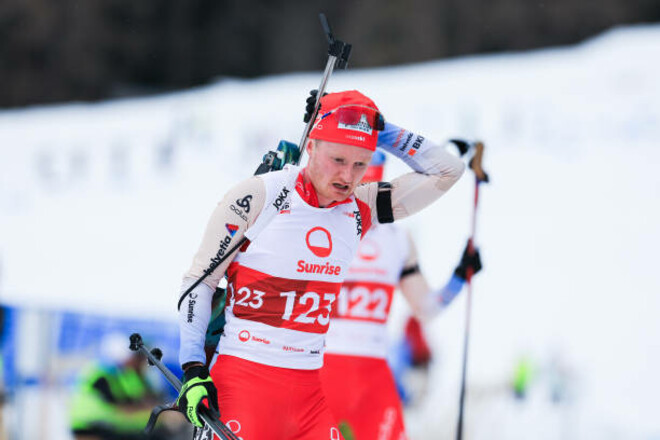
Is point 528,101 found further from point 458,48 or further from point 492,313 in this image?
point 458,48

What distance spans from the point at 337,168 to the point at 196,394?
0.81m

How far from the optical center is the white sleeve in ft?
8.71

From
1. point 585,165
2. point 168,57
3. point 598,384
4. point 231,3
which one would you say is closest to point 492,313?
point 598,384

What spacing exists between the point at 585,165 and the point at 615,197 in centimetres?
33

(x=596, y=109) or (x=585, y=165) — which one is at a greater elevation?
(x=596, y=109)

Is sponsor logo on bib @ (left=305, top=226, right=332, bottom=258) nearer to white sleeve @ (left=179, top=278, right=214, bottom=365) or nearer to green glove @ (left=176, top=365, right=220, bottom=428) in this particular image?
white sleeve @ (left=179, top=278, right=214, bottom=365)

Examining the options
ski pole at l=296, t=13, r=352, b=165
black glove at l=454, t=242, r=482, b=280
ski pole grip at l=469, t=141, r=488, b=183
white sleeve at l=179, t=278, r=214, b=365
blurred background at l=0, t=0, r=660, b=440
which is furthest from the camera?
blurred background at l=0, t=0, r=660, b=440

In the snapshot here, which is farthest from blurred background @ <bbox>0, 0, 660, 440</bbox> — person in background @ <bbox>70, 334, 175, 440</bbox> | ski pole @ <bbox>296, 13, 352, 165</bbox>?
ski pole @ <bbox>296, 13, 352, 165</bbox>

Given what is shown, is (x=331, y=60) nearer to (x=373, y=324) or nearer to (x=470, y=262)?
(x=470, y=262)

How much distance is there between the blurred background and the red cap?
3.52m

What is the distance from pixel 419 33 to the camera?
49.1 feet

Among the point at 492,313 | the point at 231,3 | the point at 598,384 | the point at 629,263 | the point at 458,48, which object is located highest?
the point at 231,3

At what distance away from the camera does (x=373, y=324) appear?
395 cm

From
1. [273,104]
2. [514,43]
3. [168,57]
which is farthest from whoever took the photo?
[168,57]
